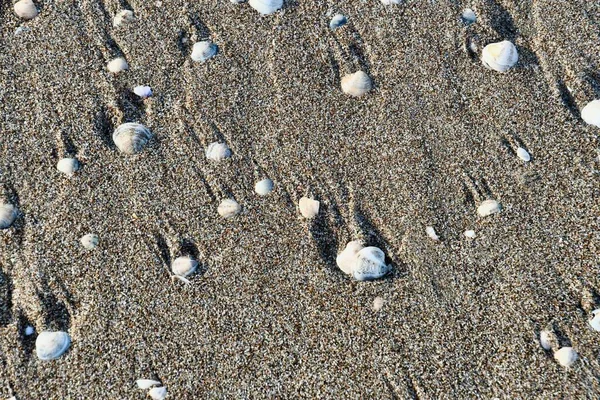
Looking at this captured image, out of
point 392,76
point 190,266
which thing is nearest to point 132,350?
point 190,266

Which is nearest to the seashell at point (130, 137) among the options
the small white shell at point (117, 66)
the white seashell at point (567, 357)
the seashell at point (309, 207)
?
the small white shell at point (117, 66)

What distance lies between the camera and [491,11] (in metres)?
2.81

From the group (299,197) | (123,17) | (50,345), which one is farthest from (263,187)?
(123,17)

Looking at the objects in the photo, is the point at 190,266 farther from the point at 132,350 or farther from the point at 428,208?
the point at 428,208

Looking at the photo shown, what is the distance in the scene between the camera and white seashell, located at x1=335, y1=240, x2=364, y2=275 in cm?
227

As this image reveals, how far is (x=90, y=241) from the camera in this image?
7.60 feet

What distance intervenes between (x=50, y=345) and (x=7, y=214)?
1.96ft

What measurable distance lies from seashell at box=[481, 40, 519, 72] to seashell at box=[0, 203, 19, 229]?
7.31ft

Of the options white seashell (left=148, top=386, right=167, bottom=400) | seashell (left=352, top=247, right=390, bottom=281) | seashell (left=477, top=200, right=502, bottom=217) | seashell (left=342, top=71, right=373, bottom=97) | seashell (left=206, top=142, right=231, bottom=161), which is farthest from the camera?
seashell (left=342, top=71, right=373, bottom=97)

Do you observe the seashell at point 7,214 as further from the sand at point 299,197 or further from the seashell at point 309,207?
the seashell at point 309,207

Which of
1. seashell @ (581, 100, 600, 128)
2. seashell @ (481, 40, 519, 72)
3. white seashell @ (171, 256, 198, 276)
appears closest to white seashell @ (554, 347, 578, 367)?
seashell @ (581, 100, 600, 128)

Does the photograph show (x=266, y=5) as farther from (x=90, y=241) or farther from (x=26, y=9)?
(x=90, y=241)

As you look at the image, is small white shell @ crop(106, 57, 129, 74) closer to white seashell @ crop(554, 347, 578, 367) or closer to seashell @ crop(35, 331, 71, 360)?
seashell @ crop(35, 331, 71, 360)

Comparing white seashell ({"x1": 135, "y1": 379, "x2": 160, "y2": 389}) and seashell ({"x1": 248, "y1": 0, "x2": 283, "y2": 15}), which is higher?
seashell ({"x1": 248, "y1": 0, "x2": 283, "y2": 15})
